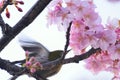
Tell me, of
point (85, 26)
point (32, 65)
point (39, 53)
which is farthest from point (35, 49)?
point (85, 26)

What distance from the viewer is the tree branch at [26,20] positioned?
6.10 ft

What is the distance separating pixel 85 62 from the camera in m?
2.46

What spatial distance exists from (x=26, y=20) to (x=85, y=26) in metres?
0.37

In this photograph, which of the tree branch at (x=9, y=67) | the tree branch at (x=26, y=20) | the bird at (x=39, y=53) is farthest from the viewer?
the bird at (x=39, y=53)

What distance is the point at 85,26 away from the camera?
6.86 feet

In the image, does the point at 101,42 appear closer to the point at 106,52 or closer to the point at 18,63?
the point at 106,52

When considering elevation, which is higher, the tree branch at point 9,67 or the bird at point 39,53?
the tree branch at point 9,67

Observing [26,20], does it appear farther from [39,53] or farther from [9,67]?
[39,53]

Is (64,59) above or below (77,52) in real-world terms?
above

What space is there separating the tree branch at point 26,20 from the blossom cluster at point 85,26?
0.18 m

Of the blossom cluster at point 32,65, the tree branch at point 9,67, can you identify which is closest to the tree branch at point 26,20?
the tree branch at point 9,67

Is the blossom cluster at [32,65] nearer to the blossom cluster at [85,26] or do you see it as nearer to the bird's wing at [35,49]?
the bird's wing at [35,49]

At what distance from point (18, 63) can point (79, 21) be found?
0.43 m

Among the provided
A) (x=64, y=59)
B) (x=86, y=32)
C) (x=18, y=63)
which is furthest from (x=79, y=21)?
(x=18, y=63)
